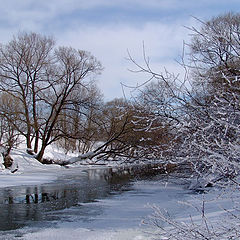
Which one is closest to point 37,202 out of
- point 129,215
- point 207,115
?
point 129,215

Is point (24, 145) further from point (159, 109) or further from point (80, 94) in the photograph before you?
point (159, 109)

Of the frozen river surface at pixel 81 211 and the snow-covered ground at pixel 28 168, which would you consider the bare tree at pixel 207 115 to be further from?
the snow-covered ground at pixel 28 168

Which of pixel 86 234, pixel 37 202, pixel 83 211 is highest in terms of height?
pixel 37 202

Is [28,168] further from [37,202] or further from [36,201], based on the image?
[37,202]

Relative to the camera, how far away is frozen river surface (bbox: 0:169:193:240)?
6762 mm

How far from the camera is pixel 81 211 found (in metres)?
9.02

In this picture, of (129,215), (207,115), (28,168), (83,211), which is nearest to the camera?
(207,115)

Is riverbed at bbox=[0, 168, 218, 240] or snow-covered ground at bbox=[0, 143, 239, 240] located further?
riverbed at bbox=[0, 168, 218, 240]

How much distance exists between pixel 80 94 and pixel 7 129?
20.3ft

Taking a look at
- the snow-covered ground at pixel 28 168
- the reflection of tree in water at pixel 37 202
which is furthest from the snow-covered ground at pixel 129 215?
the snow-covered ground at pixel 28 168

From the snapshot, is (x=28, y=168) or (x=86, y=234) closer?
(x=86, y=234)

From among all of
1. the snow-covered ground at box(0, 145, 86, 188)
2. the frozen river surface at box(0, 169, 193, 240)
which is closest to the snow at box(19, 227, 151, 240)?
the frozen river surface at box(0, 169, 193, 240)

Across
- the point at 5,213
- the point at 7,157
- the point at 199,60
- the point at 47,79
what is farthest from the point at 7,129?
the point at 199,60

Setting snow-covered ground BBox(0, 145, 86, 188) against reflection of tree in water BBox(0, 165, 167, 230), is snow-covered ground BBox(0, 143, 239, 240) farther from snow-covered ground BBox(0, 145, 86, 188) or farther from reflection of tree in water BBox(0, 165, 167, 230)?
snow-covered ground BBox(0, 145, 86, 188)
